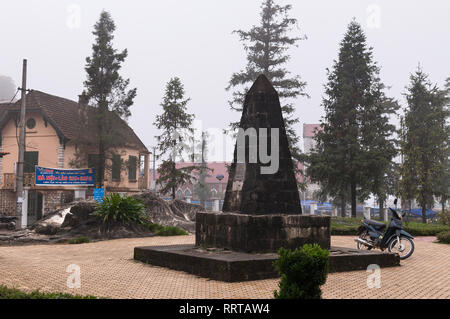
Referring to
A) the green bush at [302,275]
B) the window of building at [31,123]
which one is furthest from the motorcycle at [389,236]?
the window of building at [31,123]

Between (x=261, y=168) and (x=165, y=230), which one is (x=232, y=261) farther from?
(x=165, y=230)

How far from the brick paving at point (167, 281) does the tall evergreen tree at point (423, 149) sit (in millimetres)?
19154

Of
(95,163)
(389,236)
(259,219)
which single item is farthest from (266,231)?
(95,163)

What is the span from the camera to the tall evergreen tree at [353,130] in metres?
25.5

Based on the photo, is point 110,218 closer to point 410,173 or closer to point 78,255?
point 78,255

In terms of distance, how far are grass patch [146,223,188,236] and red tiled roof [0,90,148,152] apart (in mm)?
12120

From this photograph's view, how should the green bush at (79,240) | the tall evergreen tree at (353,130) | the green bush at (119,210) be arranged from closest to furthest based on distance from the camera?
the green bush at (79,240) < the green bush at (119,210) < the tall evergreen tree at (353,130)

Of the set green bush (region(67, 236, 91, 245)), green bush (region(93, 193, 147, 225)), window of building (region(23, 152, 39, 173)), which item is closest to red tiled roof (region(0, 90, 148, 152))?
window of building (region(23, 152, 39, 173))

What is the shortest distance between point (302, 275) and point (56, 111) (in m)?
29.2

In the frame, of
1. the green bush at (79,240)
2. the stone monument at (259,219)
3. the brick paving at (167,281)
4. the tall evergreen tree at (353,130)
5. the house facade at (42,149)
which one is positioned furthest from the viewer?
the house facade at (42,149)

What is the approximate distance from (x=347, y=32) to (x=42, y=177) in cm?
2026

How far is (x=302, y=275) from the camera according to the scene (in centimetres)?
488

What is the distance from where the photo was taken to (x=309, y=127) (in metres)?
67.7

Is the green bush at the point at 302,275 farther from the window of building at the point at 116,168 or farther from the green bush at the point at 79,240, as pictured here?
the window of building at the point at 116,168
